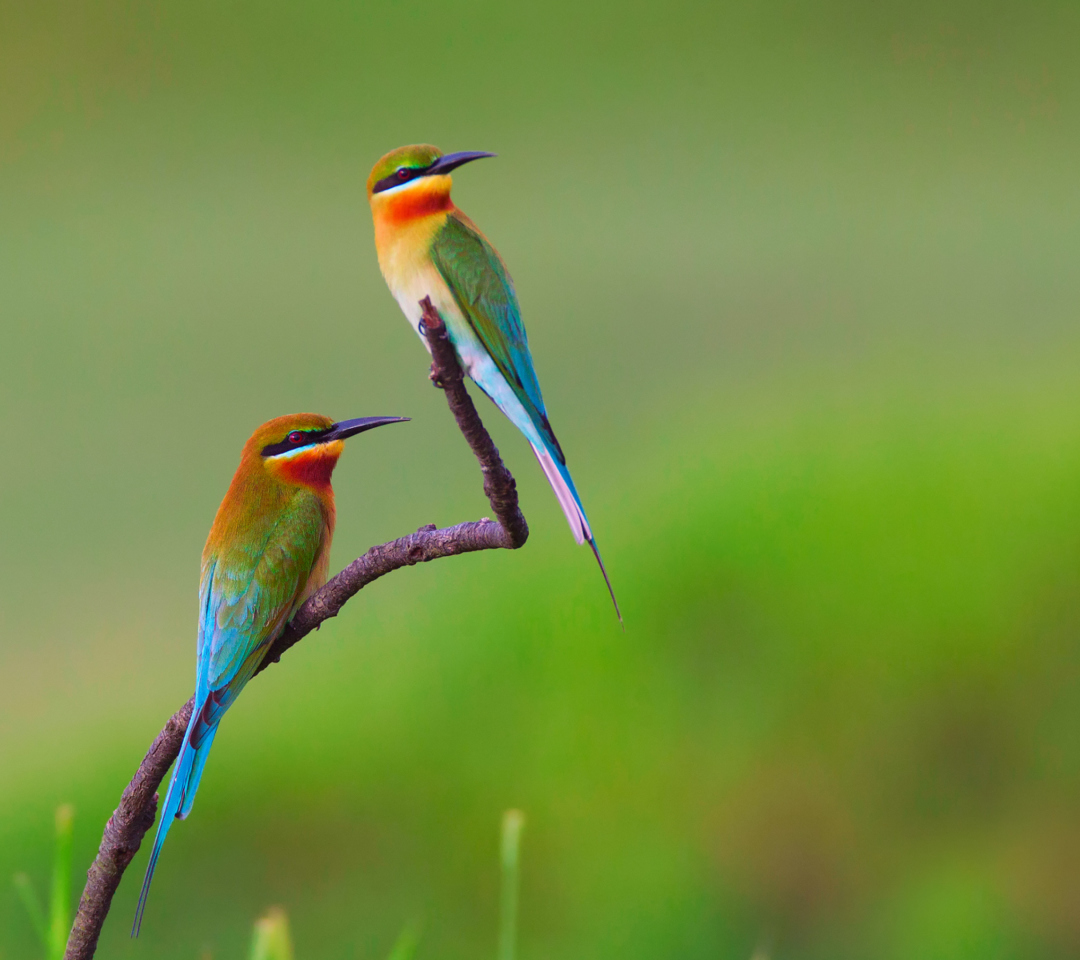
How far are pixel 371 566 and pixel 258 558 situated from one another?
0.38 meters

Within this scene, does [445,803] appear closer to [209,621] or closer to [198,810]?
[198,810]

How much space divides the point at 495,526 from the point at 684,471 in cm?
309

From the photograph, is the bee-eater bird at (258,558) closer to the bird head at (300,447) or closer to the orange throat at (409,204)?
the bird head at (300,447)

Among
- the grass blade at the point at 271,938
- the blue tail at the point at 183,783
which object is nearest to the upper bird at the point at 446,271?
the blue tail at the point at 183,783

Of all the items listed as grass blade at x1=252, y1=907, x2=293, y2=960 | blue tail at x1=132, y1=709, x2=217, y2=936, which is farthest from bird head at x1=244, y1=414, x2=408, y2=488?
grass blade at x1=252, y1=907, x2=293, y2=960

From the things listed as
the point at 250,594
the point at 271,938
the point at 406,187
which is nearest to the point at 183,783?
the point at 250,594

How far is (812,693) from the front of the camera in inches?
139

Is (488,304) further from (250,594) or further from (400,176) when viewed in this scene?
(250,594)

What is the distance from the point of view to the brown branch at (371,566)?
3.79 feet

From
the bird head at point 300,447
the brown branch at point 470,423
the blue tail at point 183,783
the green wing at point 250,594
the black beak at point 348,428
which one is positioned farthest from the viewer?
the bird head at point 300,447

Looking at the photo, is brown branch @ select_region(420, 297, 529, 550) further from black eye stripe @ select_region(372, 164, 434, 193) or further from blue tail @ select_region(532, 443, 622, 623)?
black eye stripe @ select_region(372, 164, 434, 193)

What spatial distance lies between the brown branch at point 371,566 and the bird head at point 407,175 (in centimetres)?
42

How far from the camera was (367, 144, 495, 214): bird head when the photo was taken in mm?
1554

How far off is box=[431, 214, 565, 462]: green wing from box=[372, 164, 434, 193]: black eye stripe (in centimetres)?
8
